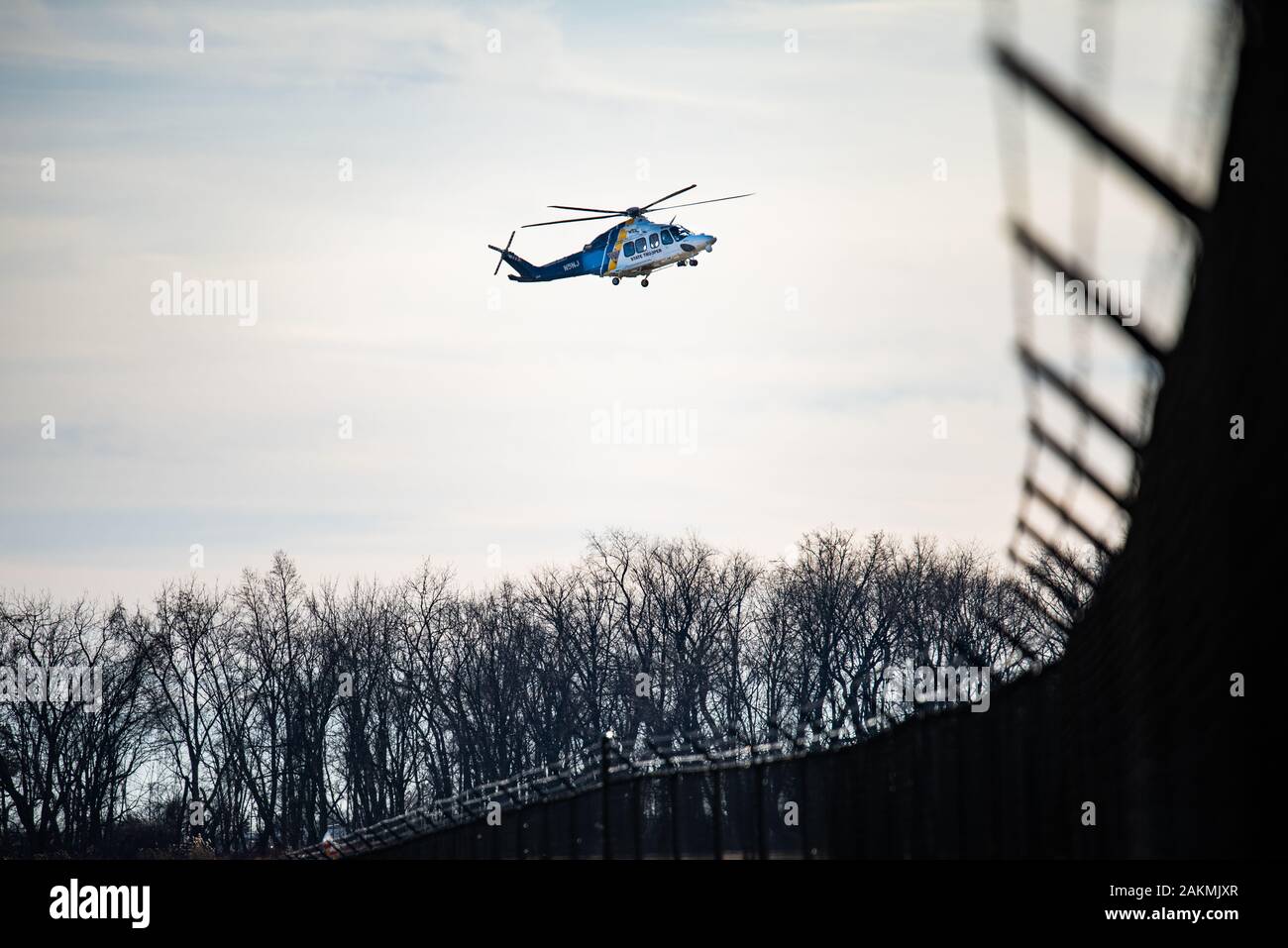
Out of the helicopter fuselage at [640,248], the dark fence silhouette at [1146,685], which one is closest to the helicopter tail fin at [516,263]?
the helicopter fuselage at [640,248]

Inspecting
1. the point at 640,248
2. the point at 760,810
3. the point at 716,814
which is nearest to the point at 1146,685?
the point at 760,810

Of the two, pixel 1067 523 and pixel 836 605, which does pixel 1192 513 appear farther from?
pixel 836 605

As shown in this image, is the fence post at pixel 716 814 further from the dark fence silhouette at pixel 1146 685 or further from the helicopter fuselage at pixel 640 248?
the helicopter fuselage at pixel 640 248

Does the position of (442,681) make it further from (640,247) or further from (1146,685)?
(1146,685)

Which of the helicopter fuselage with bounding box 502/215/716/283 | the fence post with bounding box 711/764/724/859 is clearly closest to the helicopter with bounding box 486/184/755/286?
the helicopter fuselage with bounding box 502/215/716/283

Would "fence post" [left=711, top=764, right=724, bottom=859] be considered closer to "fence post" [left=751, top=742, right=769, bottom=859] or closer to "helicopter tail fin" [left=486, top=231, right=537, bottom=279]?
"fence post" [left=751, top=742, right=769, bottom=859]
